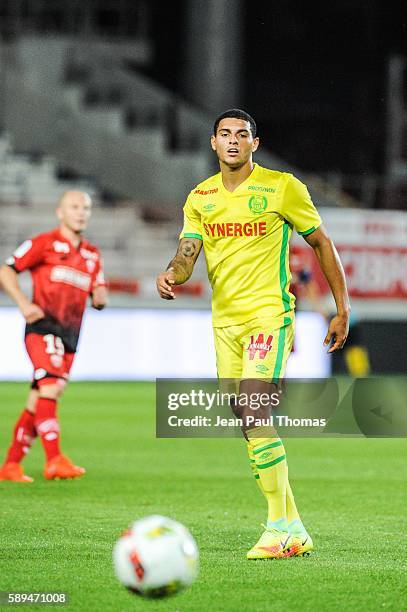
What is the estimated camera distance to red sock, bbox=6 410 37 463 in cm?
920

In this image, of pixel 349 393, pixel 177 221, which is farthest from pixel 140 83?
pixel 349 393

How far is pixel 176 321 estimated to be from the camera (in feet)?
64.1

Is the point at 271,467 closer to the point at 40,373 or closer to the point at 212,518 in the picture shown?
the point at 212,518

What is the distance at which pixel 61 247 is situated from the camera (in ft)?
30.6

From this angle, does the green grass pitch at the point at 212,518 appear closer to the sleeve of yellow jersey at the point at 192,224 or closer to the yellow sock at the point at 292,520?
the yellow sock at the point at 292,520

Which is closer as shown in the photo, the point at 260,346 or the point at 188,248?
the point at 260,346

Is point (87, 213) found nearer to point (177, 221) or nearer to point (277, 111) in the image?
point (177, 221)

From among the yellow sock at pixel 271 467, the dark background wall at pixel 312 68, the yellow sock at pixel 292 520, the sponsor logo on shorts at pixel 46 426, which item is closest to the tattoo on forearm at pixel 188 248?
the yellow sock at pixel 271 467

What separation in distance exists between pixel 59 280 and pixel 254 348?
11.0ft

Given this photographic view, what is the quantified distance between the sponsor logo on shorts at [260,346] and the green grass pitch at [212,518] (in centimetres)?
93

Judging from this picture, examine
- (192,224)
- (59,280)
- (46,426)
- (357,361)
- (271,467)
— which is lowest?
(357,361)

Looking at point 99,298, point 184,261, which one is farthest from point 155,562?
point 99,298

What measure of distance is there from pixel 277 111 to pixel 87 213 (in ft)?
67.0

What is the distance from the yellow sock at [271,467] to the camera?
6.16 m
